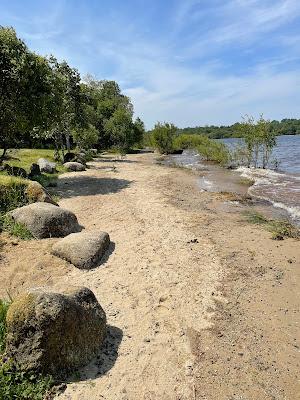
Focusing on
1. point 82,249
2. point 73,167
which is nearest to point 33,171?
point 73,167

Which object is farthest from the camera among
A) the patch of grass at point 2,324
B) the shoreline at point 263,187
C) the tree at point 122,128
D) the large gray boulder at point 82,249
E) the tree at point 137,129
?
the tree at point 137,129

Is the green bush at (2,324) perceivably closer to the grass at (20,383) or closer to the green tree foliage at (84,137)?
the grass at (20,383)

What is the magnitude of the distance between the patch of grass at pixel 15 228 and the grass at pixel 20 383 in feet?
20.5

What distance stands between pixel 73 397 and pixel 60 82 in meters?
21.5

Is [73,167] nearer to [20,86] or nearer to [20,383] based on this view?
[20,86]

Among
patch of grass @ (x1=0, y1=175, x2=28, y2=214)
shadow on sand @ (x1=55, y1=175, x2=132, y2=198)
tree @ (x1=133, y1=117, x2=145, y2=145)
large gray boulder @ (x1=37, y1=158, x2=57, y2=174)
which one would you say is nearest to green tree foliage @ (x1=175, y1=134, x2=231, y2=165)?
tree @ (x1=133, y1=117, x2=145, y2=145)

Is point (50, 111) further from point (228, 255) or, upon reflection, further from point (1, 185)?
point (228, 255)

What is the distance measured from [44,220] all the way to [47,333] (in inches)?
266

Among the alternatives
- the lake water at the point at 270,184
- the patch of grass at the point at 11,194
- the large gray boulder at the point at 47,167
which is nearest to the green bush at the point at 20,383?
the patch of grass at the point at 11,194

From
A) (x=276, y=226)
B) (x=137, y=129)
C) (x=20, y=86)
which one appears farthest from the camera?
(x=137, y=129)

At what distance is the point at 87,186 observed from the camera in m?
24.5

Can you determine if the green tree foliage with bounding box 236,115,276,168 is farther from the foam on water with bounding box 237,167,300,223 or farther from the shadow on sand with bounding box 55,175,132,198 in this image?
the shadow on sand with bounding box 55,175,132,198

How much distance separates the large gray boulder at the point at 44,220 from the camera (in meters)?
12.4

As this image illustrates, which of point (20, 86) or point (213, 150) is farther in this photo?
point (213, 150)
